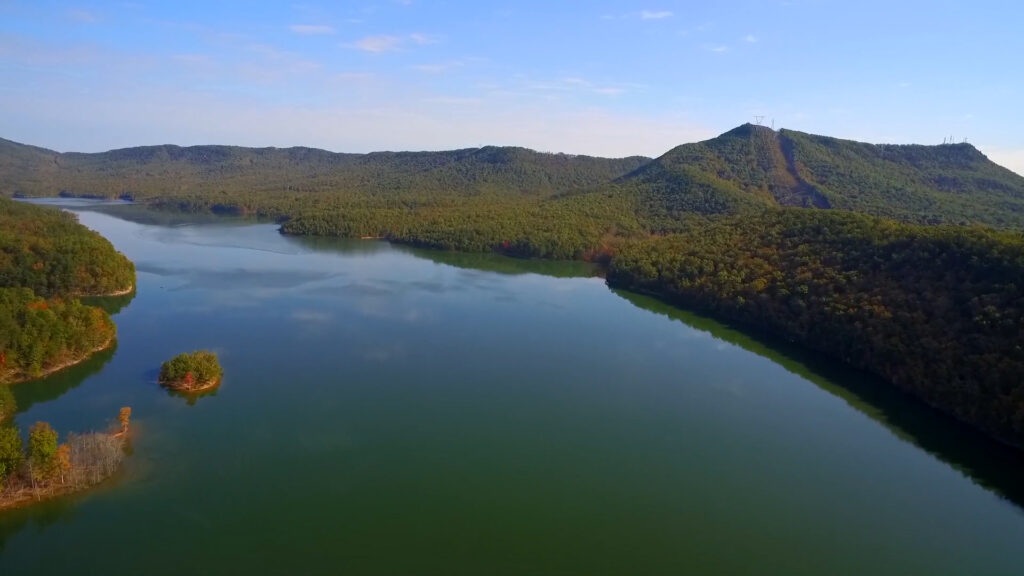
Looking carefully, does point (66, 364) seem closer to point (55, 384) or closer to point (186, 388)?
point (55, 384)

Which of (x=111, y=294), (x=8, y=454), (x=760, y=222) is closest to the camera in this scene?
(x=8, y=454)

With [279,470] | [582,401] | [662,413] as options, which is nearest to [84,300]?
[279,470]

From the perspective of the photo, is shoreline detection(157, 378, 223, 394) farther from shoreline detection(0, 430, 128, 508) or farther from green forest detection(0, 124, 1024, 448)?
green forest detection(0, 124, 1024, 448)

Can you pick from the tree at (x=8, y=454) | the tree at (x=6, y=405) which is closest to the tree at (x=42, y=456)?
the tree at (x=8, y=454)

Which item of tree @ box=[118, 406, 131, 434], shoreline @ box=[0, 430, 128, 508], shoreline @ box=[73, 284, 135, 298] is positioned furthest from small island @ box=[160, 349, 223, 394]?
shoreline @ box=[73, 284, 135, 298]

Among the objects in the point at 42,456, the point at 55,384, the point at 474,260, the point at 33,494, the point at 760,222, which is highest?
the point at 760,222

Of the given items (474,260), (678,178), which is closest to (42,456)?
(474,260)

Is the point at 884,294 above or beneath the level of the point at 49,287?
above

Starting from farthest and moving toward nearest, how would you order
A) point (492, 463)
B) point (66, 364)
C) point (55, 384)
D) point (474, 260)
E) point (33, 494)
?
1. point (474, 260)
2. point (66, 364)
3. point (55, 384)
4. point (492, 463)
5. point (33, 494)
